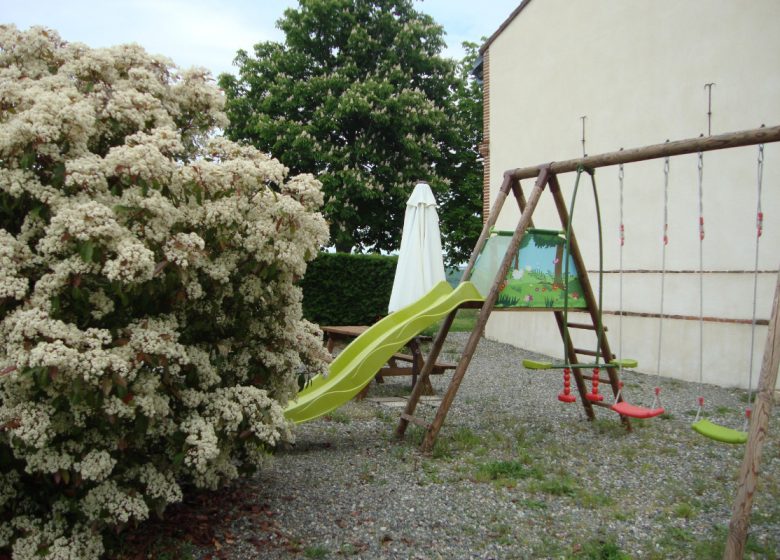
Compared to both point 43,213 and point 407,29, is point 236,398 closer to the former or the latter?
point 43,213

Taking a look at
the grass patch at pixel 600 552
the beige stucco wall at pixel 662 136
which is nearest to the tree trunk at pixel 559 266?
the grass patch at pixel 600 552

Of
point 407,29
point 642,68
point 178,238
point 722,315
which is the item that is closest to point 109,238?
point 178,238

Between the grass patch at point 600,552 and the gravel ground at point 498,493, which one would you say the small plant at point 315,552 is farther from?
the grass patch at point 600,552

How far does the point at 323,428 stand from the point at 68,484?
3.35 meters

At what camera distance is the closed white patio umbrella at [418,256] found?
1000 centimetres

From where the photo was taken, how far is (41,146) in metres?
3.29

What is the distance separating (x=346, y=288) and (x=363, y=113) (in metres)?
6.85

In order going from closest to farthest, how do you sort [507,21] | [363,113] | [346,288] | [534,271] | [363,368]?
[363,368], [534,271], [507,21], [346,288], [363,113]

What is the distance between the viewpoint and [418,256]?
10156 millimetres

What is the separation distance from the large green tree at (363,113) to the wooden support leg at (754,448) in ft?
50.4

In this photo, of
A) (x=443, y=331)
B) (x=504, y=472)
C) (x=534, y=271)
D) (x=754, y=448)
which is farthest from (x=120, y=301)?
(x=534, y=271)

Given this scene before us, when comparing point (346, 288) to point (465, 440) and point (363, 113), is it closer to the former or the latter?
point (363, 113)

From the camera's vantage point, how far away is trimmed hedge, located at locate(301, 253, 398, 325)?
1367cm

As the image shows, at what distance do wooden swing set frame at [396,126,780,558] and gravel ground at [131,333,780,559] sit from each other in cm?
38
